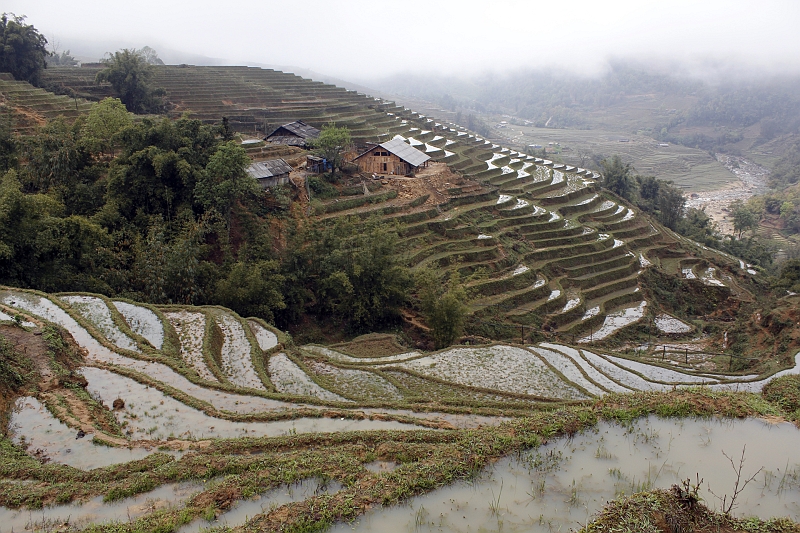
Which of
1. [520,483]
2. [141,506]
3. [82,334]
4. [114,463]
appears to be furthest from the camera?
[82,334]

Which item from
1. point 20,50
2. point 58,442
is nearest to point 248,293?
point 58,442

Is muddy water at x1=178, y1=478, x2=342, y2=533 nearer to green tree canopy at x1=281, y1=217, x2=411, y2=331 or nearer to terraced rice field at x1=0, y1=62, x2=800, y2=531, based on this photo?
terraced rice field at x1=0, y1=62, x2=800, y2=531

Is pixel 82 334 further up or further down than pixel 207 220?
further down

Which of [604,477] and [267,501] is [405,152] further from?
[267,501]

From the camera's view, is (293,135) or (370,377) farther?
(293,135)

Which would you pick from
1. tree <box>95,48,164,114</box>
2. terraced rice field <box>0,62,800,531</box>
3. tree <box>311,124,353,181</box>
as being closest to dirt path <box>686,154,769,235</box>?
terraced rice field <box>0,62,800,531</box>

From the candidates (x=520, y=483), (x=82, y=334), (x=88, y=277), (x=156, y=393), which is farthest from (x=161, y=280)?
(x=520, y=483)

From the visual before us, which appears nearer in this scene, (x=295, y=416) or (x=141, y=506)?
(x=141, y=506)

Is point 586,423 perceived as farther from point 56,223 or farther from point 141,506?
point 56,223
